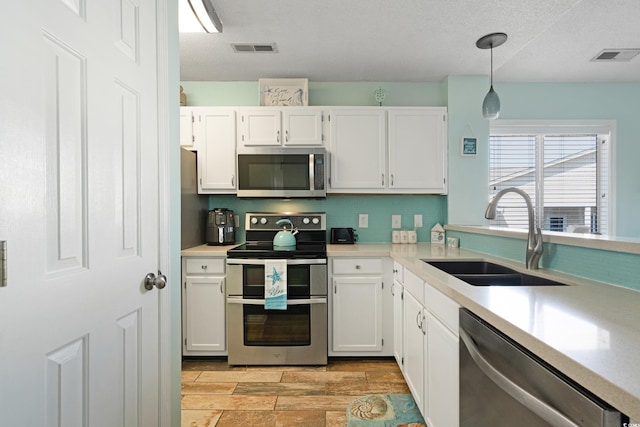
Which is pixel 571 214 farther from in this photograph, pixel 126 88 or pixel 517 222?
pixel 126 88

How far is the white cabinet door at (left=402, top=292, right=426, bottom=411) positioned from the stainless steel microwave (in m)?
1.21

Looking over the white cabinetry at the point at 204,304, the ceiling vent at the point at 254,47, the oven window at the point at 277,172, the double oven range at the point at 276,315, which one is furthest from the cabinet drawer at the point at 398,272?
the ceiling vent at the point at 254,47

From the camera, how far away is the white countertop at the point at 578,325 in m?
0.60

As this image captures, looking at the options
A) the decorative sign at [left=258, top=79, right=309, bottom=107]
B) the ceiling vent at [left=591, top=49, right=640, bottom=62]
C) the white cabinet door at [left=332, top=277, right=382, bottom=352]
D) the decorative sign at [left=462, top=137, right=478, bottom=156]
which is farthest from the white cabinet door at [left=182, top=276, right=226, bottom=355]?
the ceiling vent at [left=591, top=49, right=640, bottom=62]

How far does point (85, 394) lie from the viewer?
3.15 ft

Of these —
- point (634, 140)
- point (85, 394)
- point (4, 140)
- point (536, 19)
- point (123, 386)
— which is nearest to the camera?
point (4, 140)

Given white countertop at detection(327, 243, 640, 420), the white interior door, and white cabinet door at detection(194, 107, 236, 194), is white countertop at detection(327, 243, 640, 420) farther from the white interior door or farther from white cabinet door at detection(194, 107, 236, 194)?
white cabinet door at detection(194, 107, 236, 194)

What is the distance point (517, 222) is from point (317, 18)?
2.77 metres

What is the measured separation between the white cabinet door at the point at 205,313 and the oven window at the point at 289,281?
0.23 meters

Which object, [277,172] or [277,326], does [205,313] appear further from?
[277,172]

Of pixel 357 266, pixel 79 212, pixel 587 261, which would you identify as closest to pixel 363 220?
pixel 357 266

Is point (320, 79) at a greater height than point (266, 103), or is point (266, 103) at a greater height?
point (320, 79)

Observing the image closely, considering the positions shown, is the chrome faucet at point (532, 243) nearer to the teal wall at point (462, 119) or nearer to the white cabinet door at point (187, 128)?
the teal wall at point (462, 119)

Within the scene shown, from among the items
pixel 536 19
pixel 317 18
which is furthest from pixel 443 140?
pixel 317 18
